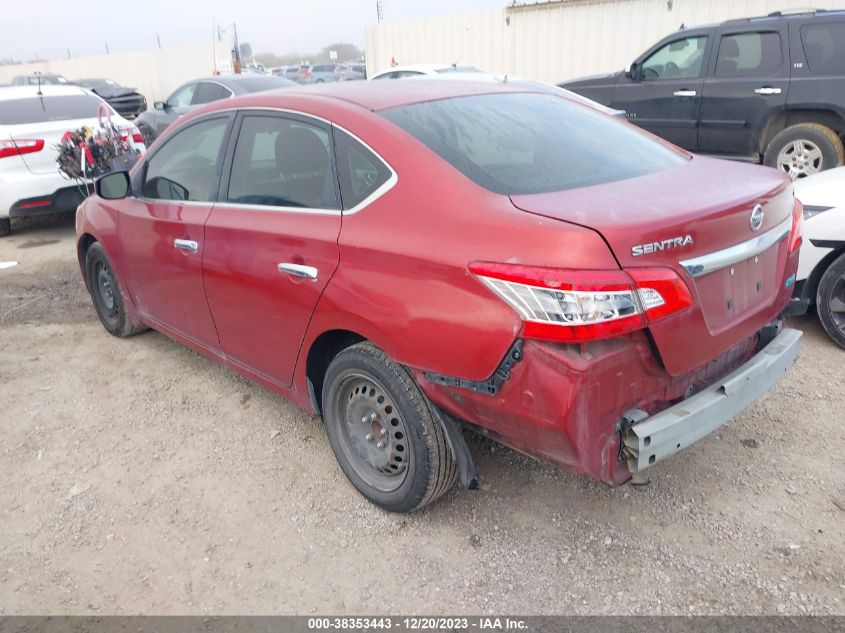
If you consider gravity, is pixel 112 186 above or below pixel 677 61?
below

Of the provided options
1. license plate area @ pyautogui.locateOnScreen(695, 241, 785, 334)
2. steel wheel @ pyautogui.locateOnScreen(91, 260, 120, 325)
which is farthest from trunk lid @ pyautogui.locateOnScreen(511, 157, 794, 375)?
steel wheel @ pyautogui.locateOnScreen(91, 260, 120, 325)

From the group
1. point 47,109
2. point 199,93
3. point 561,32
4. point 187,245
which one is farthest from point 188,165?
point 561,32

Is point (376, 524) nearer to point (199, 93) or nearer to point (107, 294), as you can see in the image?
point (107, 294)

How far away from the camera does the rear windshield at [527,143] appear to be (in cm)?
261

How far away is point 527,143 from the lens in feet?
9.33

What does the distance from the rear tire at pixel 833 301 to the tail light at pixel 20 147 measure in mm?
7476

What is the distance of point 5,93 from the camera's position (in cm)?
795

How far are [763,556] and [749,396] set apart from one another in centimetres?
59

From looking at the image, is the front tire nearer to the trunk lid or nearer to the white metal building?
the trunk lid

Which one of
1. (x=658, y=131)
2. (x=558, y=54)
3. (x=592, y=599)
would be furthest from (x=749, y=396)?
(x=558, y=54)

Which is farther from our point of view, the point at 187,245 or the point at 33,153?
the point at 33,153

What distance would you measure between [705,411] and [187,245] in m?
2.58

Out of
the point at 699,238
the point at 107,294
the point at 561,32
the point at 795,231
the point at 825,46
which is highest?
the point at 561,32

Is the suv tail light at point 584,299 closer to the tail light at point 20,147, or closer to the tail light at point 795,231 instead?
the tail light at point 795,231
